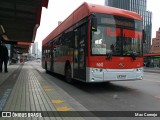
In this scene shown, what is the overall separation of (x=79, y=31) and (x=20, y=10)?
6.95 meters

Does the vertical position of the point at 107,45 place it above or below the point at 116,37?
below

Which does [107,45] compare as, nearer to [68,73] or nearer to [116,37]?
[116,37]

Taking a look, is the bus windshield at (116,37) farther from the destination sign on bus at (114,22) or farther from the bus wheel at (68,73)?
the bus wheel at (68,73)

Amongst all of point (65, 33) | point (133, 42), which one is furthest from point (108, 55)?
point (65, 33)

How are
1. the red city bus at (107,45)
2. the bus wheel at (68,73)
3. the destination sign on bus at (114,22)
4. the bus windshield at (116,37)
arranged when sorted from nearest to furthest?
the red city bus at (107,45) < the bus windshield at (116,37) < the destination sign on bus at (114,22) < the bus wheel at (68,73)

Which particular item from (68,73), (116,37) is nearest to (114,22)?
(116,37)

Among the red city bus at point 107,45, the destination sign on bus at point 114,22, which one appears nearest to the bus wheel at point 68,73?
the red city bus at point 107,45

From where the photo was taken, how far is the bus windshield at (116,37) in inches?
404

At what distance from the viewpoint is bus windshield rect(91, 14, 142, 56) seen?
10.3 m

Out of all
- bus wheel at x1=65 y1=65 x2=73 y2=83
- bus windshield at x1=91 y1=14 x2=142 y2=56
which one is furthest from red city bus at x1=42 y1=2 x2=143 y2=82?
bus wheel at x1=65 y1=65 x2=73 y2=83

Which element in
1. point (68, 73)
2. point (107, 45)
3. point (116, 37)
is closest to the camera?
point (107, 45)

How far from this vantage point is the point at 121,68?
34.8ft

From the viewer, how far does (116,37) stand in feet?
34.6

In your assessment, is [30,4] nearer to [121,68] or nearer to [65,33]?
[65,33]
